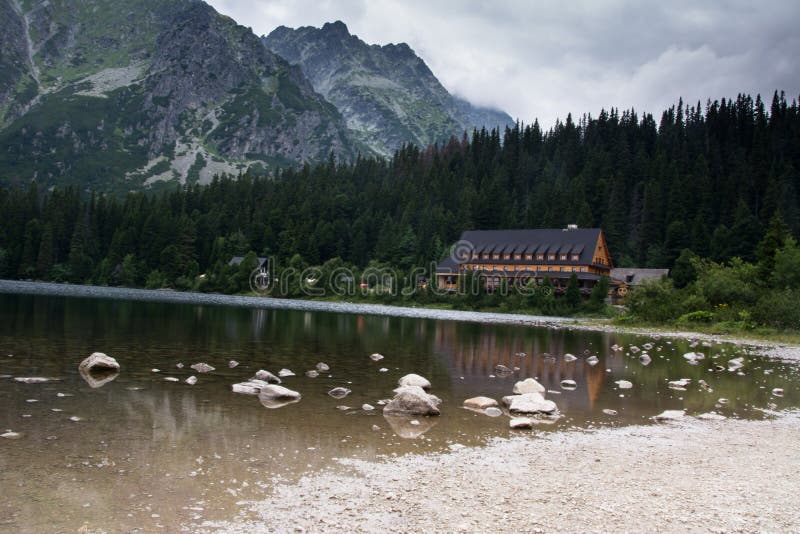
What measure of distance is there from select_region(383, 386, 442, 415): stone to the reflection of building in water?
6.04 m

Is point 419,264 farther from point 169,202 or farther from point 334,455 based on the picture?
point 334,455

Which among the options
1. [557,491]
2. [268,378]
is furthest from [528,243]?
[557,491]

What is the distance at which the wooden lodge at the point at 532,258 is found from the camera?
348ft

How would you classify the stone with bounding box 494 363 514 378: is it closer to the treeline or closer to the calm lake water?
the calm lake water

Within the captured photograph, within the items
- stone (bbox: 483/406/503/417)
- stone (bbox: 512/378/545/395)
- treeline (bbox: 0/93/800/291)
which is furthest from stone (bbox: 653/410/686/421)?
treeline (bbox: 0/93/800/291)

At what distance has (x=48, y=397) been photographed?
15766mm

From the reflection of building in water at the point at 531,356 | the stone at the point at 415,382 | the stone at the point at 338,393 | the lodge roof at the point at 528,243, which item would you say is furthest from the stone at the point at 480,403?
the lodge roof at the point at 528,243

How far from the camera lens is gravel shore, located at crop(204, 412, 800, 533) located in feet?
27.4

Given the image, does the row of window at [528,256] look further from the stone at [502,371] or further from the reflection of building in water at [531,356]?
the stone at [502,371]

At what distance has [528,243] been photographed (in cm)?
11475

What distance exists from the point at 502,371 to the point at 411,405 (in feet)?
37.2

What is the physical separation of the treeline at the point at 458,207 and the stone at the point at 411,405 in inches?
4061

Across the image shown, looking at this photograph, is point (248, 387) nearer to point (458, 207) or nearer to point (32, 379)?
point (32, 379)

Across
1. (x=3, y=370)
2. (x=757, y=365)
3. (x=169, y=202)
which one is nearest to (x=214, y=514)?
(x=3, y=370)
